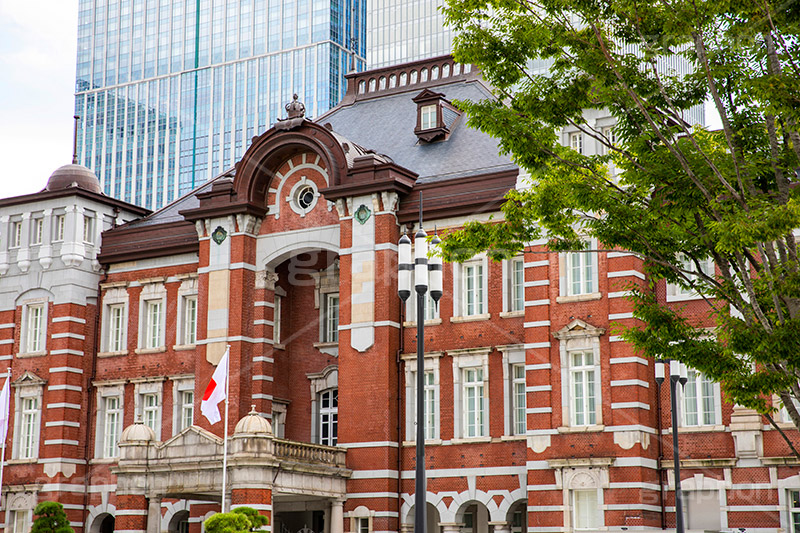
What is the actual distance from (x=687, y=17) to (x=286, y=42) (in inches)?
4642

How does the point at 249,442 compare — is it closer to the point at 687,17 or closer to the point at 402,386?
the point at 402,386

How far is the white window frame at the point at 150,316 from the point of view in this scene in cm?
3906

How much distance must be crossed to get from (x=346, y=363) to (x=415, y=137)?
30.9 feet

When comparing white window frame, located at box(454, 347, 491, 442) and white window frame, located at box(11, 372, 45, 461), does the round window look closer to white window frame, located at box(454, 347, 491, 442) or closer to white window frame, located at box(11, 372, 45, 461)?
white window frame, located at box(454, 347, 491, 442)

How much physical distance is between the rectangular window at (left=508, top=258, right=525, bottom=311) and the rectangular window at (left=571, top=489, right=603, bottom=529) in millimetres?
5771

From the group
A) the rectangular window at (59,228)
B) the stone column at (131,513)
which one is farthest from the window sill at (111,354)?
the stone column at (131,513)

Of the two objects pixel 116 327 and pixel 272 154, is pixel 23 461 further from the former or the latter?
pixel 272 154

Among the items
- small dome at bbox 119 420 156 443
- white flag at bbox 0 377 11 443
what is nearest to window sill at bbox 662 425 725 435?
small dome at bbox 119 420 156 443

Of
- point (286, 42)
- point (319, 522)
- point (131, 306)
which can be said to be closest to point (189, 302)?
point (131, 306)

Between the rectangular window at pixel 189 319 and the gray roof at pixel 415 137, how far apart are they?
838 centimetres

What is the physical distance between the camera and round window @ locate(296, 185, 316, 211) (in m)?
36.5

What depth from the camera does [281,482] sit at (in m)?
30.4

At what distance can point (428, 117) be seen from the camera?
38.4m

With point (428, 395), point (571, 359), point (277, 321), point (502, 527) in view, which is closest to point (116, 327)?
point (277, 321)
